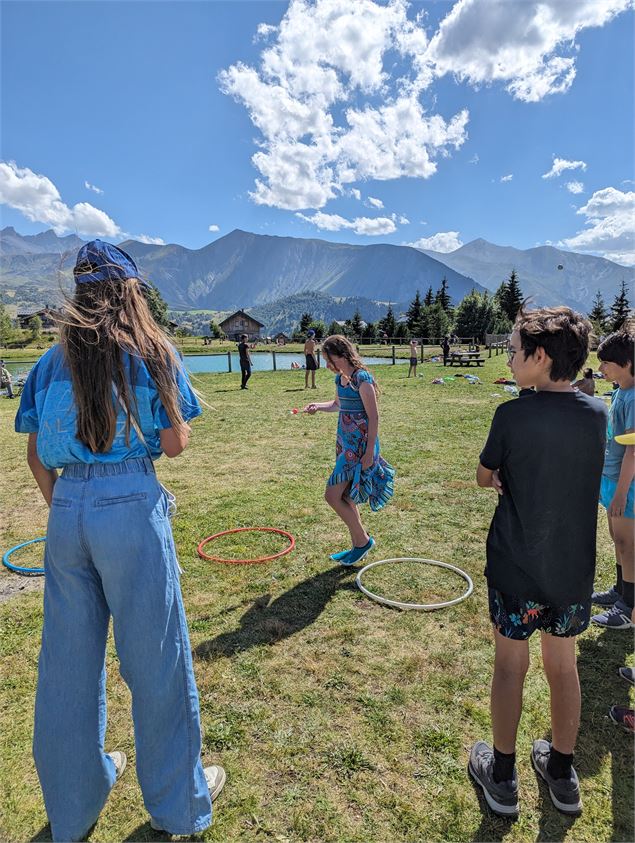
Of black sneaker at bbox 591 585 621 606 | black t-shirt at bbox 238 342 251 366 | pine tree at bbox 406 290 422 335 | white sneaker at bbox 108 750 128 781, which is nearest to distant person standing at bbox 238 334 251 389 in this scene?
black t-shirt at bbox 238 342 251 366

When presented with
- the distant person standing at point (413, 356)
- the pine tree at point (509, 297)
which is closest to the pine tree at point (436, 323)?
the pine tree at point (509, 297)

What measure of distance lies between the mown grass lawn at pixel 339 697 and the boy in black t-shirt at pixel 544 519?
13.0 inches

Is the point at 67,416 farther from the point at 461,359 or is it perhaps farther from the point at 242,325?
the point at 242,325

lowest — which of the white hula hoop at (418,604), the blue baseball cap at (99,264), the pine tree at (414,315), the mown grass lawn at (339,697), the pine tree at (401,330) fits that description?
the mown grass lawn at (339,697)

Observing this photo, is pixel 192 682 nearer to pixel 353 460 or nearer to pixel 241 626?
pixel 241 626

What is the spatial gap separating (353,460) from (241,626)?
173cm

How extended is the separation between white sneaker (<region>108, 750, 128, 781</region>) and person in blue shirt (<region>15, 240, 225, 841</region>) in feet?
1.19

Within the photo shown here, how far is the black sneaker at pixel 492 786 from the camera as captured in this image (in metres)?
2.24

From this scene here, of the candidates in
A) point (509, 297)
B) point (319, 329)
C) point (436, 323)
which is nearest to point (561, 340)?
point (436, 323)

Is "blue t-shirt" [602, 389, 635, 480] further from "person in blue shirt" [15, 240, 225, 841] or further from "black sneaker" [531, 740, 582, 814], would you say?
"person in blue shirt" [15, 240, 225, 841]

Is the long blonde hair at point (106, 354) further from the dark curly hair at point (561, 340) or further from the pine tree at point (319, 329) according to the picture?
the pine tree at point (319, 329)

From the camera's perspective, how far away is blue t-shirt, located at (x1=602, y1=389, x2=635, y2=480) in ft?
10.8

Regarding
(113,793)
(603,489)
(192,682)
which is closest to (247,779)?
(113,793)

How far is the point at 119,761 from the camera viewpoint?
254 cm
